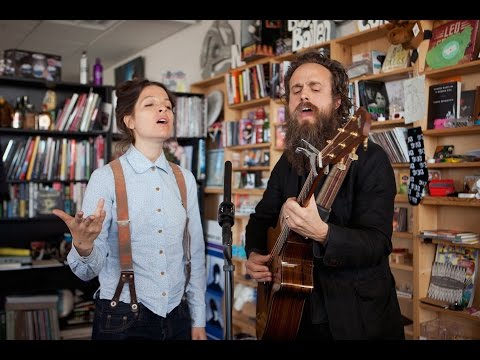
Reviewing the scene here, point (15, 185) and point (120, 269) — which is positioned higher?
point (15, 185)

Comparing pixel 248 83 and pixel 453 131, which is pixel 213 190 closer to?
pixel 248 83

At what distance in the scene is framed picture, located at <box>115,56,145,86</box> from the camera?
225 inches

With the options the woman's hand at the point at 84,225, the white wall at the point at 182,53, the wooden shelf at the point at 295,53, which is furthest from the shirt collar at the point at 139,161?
the white wall at the point at 182,53

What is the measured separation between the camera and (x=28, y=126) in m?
3.60

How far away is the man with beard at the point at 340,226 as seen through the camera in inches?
51.9

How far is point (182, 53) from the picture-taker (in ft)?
16.2

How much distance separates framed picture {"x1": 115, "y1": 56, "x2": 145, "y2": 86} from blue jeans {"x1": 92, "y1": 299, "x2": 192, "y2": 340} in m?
4.29

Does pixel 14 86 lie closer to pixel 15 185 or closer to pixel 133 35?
pixel 15 185

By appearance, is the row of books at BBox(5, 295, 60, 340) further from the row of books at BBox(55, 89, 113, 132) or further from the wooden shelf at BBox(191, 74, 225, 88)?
the wooden shelf at BBox(191, 74, 225, 88)

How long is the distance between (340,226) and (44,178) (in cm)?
287

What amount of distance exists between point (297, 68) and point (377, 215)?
576mm

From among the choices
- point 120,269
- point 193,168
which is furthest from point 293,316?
point 193,168

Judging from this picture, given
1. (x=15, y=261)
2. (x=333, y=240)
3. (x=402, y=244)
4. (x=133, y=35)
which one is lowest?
(x=15, y=261)

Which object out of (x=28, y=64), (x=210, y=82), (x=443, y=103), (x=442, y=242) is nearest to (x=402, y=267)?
(x=442, y=242)
